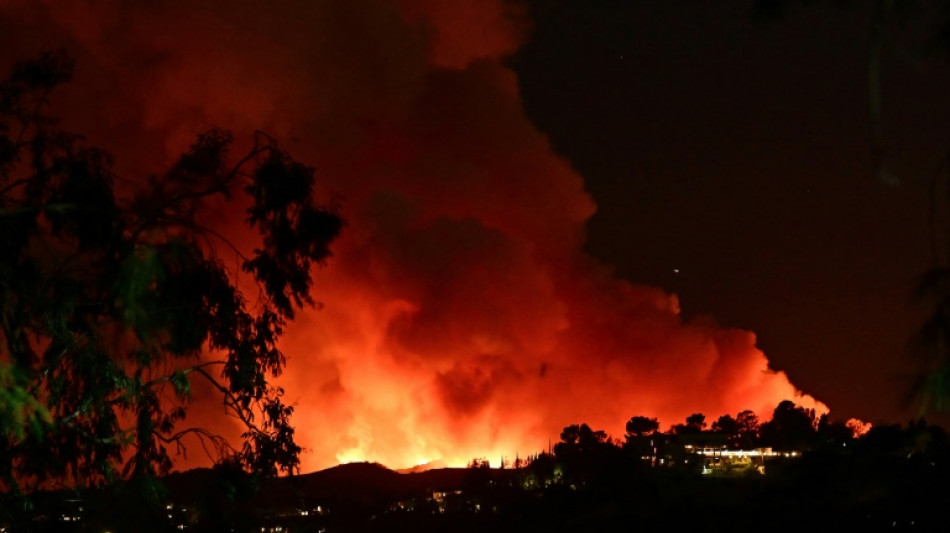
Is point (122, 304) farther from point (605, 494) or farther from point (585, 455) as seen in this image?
point (585, 455)

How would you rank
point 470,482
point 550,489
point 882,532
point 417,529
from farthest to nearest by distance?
1. point 470,482
2. point 550,489
3. point 417,529
4. point 882,532

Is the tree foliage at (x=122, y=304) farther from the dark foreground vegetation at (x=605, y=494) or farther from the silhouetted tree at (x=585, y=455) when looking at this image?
the silhouetted tree at (x=585, y=455)

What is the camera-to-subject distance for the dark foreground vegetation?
32.9 ft

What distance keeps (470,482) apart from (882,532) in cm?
2528

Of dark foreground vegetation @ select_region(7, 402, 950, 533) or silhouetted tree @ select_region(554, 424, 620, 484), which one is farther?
silhouetted tree @ select_region(554, 424, 620, 484)

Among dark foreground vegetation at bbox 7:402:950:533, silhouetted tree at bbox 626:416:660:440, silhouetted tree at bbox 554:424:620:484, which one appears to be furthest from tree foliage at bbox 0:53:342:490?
silhouetted tree at bbox 626:416:660:440

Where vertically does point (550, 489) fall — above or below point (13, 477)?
above

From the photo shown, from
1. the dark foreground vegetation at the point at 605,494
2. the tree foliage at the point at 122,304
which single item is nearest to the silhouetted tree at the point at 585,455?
the dark foreground vegetation at the point at 605,494

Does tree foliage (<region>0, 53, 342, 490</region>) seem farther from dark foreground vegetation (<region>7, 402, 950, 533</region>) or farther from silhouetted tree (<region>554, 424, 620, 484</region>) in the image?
silhouetted tree (<region>554, 424, 620, 484</region>)

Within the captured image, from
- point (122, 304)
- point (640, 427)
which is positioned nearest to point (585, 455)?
point (640, 427)

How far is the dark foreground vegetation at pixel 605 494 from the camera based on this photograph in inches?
395

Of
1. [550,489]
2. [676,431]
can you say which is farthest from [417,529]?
[676,431]

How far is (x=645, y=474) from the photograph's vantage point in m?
34.4

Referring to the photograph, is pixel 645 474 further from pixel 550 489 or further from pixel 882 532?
pixel 882 532
